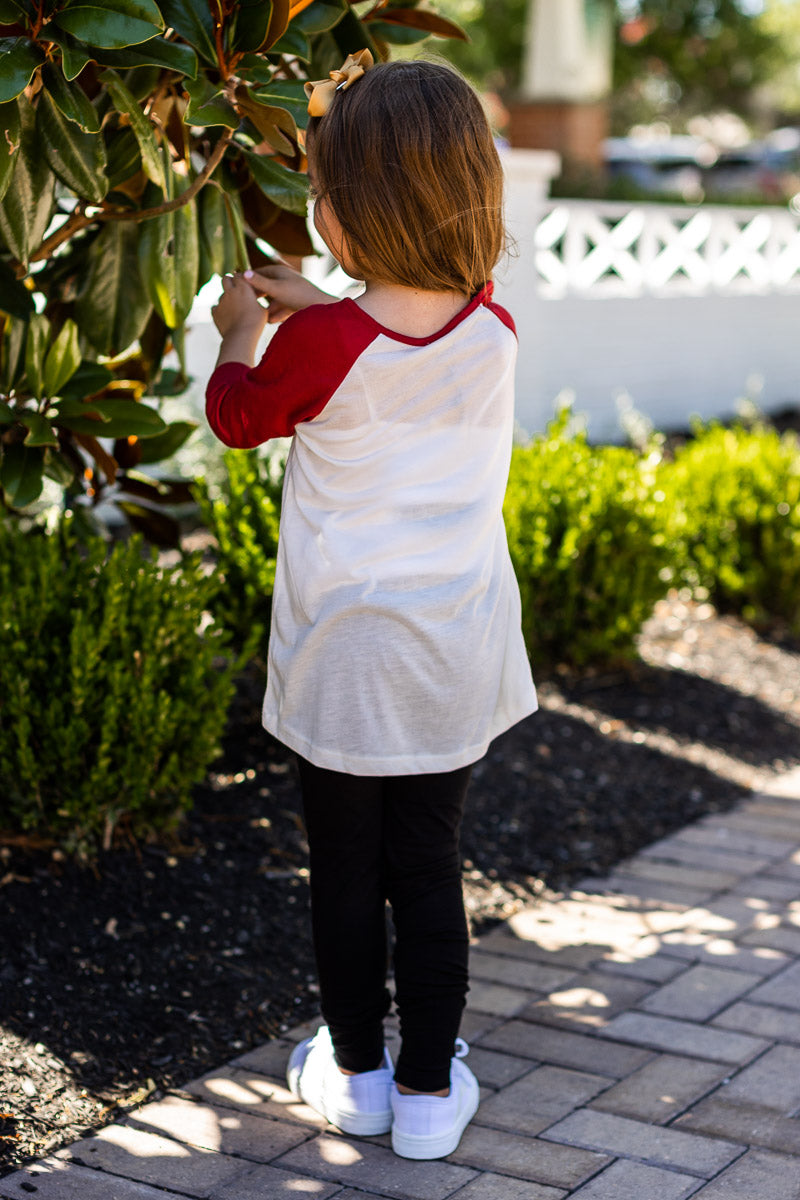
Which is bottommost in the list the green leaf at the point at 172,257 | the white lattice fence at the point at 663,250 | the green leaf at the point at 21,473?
the green leaf at the point at 21,473

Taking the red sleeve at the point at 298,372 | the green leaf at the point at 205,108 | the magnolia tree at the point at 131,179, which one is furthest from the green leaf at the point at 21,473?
the green leaf at the point at 205,108

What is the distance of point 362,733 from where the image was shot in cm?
218

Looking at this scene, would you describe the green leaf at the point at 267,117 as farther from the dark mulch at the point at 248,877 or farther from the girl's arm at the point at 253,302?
the dark mulch at the point at 248,877

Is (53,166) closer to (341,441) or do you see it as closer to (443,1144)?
(341,441)

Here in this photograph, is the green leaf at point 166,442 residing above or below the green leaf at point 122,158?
below

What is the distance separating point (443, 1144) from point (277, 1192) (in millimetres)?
291

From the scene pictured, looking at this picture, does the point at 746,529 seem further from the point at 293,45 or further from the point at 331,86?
the point at 331,86

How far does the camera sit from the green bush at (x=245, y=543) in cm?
378

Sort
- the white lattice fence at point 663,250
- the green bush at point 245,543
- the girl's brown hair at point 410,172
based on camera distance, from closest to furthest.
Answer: the girl's brown hair at point 410,172 < the green bush at point 245,543 < the white lattice fence at point 663,250

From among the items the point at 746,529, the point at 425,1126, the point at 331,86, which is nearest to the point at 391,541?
the point at 331,86

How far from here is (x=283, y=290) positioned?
90.0 inches

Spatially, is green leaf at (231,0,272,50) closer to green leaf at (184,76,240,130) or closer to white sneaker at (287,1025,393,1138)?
green leaf at (184,76,240,130)

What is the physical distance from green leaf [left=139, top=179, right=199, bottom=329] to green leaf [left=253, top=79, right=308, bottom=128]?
0.32 metres

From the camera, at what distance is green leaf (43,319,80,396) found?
A: 8.91ft
